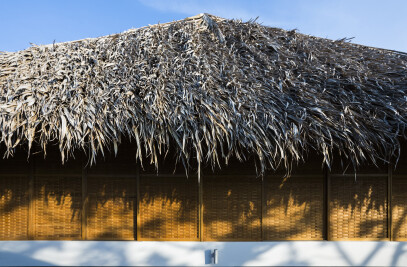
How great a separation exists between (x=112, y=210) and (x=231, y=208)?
1.55m

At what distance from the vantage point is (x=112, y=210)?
376 centimetres

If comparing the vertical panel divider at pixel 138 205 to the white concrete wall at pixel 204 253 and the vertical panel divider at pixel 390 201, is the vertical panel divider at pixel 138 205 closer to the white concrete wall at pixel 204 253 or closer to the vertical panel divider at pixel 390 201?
the white concrete wall at pixel 204 253

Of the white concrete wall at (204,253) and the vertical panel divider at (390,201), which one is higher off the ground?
the vertical panel divider at (390,201)

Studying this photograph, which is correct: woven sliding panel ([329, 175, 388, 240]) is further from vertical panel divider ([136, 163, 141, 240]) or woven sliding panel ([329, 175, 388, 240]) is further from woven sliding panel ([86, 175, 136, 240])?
woven sliding panel ([86, 175, 136, 240])

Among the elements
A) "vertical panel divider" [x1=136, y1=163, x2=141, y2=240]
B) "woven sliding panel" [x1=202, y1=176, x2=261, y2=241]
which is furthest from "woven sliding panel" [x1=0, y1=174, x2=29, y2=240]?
"woven sliding panel" [x1=202, y1=176, x2=261, y2=241]

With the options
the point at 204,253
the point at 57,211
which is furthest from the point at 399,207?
the point at 57,211

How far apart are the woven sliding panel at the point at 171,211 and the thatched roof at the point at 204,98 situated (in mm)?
472

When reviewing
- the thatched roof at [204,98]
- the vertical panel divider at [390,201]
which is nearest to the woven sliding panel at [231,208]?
the thatched roof at [204,98]

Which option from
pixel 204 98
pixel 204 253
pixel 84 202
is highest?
pixel 204 98

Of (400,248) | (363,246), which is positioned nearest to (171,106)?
(363,246)

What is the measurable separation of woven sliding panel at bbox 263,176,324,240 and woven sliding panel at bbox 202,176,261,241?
0.14m

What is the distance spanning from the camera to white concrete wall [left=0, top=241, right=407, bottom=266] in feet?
12.1

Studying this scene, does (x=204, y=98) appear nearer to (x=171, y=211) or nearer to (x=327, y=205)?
(x=171, y=211)

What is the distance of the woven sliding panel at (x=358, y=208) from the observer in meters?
3.73
